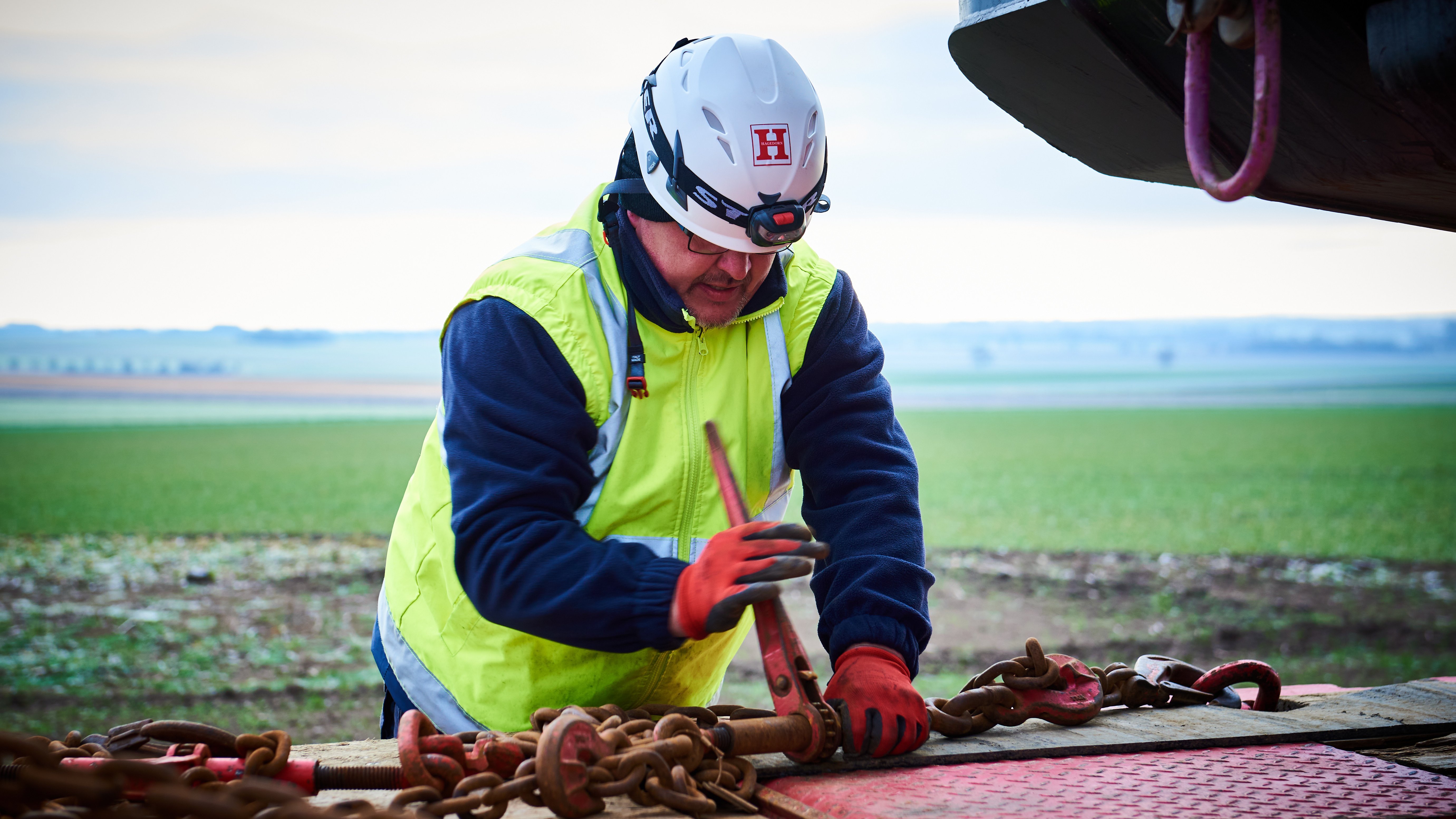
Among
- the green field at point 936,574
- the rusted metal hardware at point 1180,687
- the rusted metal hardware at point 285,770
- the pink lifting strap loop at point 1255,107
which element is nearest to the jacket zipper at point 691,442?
the rusted metal hardware at point 285,770

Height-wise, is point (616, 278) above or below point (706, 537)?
above

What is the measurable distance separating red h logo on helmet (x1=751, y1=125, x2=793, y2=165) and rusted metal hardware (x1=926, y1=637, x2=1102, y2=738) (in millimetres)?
1052

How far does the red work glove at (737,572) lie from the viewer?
5.89ft

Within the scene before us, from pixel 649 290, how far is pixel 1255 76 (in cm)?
105

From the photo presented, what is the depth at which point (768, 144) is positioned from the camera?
208cm

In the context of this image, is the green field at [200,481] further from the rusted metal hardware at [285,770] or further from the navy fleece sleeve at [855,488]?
the rusted metal hardware at [285,770]

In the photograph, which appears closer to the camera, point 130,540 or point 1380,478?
point 130,540

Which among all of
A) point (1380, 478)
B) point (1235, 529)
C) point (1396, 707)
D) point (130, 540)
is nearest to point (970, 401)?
point (1380, 478)

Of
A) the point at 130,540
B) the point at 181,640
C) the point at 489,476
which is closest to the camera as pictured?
the point at 489,476

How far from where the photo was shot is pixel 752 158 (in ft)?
6.79

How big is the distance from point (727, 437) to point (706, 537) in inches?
7.6

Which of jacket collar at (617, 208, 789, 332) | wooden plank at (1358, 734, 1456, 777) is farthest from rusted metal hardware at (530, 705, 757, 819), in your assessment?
wooden plank at (1358, 734, 1456, 777)

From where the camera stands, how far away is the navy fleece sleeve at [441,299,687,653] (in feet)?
6.08

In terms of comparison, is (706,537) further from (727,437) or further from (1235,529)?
A: (1235,529)
